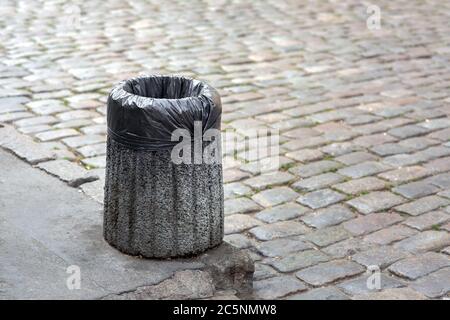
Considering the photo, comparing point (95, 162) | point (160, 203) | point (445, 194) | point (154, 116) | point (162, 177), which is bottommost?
point (445, 194)

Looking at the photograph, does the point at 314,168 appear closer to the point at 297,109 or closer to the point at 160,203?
the point at 297,109

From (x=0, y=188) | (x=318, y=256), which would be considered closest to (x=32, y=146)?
(x=0, y=188)

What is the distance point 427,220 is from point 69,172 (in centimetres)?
249

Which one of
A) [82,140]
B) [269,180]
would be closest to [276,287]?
[269,180]

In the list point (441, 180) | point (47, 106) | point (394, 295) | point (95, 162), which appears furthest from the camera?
point (47, 106)

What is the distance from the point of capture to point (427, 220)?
5211mm

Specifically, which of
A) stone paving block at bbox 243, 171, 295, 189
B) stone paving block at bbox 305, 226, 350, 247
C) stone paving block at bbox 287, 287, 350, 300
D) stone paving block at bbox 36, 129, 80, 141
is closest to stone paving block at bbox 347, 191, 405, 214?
stone paving block at bbox 305, 226, 350, 247

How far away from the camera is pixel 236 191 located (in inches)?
223

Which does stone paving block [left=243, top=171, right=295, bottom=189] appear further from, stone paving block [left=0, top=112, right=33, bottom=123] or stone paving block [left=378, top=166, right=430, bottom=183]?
stone paving block [left=0, top=112, right=33, bottom=123]

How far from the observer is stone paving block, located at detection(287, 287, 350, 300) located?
4.28 meters

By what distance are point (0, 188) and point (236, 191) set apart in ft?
5.25

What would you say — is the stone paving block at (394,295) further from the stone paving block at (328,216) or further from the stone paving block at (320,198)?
the stone paving block at (320,198)

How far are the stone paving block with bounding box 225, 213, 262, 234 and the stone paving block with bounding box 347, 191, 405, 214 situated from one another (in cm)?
72

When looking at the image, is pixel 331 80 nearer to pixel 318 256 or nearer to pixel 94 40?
pixel 94 40
